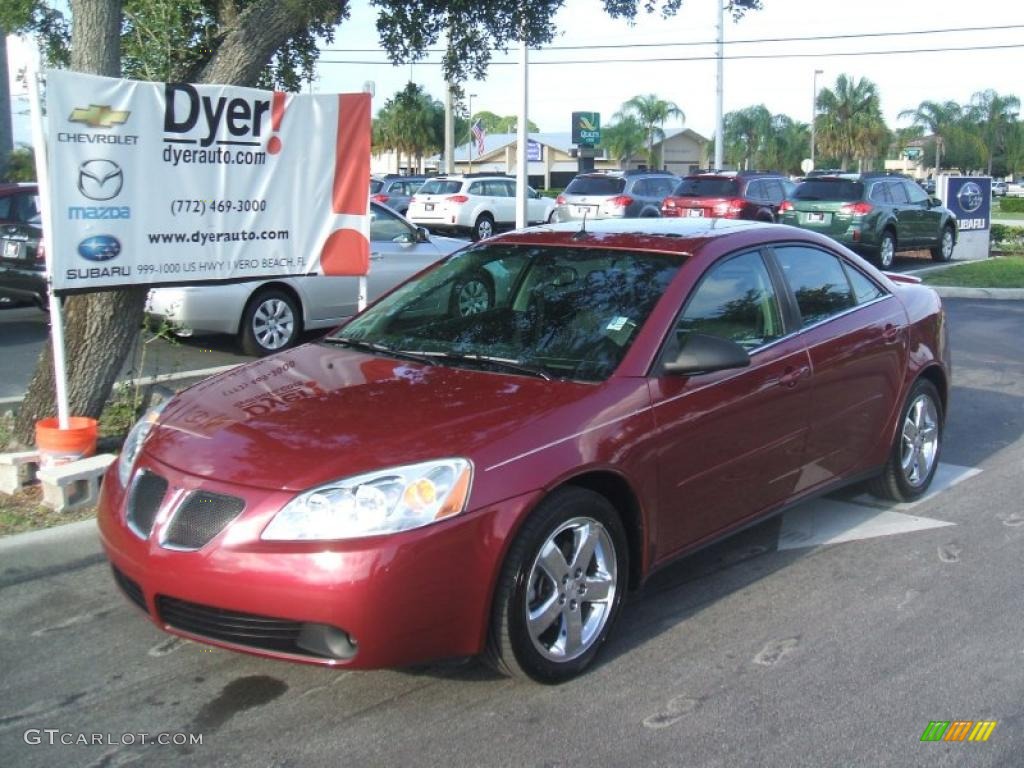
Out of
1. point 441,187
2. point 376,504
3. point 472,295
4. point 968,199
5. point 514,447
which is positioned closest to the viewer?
point 376,504

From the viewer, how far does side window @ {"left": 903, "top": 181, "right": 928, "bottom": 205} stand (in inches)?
800

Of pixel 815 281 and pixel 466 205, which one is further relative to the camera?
pixel 466 205

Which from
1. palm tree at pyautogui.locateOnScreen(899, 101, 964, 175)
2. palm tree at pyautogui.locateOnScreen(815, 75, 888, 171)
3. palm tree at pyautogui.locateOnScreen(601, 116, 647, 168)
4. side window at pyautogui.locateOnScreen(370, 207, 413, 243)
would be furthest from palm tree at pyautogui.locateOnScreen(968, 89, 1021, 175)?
side window at pyautogui.locateOnScreen(370, 207, 413, 243)

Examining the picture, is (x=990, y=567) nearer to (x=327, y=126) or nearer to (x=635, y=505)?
(x=635, y=505)

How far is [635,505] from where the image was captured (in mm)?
4242

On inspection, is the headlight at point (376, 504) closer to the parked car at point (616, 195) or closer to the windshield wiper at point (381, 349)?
the windshield wiper at point (381, 349)

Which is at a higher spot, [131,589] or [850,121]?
[850,121]

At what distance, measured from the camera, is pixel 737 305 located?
5.00m

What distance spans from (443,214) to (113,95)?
2013cm

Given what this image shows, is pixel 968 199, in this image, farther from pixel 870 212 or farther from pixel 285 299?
pixel 285 299

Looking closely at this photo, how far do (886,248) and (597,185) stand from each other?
7.88 meters

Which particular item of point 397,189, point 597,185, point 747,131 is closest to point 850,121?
point 747,131

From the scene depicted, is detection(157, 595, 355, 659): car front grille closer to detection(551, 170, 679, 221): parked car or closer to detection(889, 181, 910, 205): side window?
detection(889, 181, 910, 205): side window

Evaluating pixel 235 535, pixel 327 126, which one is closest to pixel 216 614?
pixel 235 535
